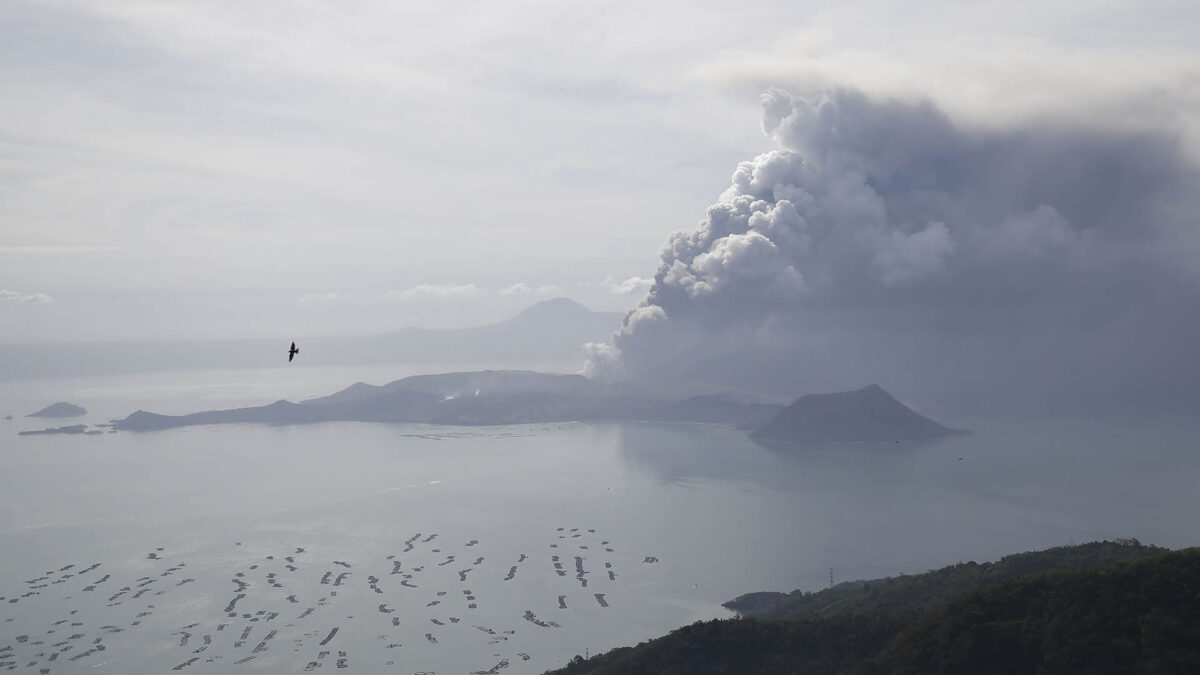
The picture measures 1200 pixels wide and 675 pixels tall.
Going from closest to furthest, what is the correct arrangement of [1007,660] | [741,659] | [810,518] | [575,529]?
[1007,660]
[741,659]
[575,529]
[810,518]

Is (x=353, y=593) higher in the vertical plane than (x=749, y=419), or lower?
lower

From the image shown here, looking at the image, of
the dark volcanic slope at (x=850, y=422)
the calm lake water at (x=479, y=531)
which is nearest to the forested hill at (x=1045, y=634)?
the calm lake water at (x=479, y=531)

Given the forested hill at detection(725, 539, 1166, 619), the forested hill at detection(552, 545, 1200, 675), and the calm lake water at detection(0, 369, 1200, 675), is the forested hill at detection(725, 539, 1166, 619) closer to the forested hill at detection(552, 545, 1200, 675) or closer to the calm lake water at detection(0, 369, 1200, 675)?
the forested hill at detection(552, 545, 1200, 675)

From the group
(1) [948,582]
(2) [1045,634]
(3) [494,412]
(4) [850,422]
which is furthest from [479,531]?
(3) [494,412]

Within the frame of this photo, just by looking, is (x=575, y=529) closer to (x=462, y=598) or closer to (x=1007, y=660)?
(x=462, y=598)

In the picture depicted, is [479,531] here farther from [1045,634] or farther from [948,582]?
[1045,634]

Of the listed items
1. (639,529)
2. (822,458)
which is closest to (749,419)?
(822,458)

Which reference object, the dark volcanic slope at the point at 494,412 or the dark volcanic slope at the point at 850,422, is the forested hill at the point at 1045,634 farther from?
the dark volcanic slope at the point at 494,412

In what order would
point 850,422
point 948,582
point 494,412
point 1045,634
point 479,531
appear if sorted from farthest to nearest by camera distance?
point 494,412
point 850,422
point 479,531
point 948,582
point 1045,634
